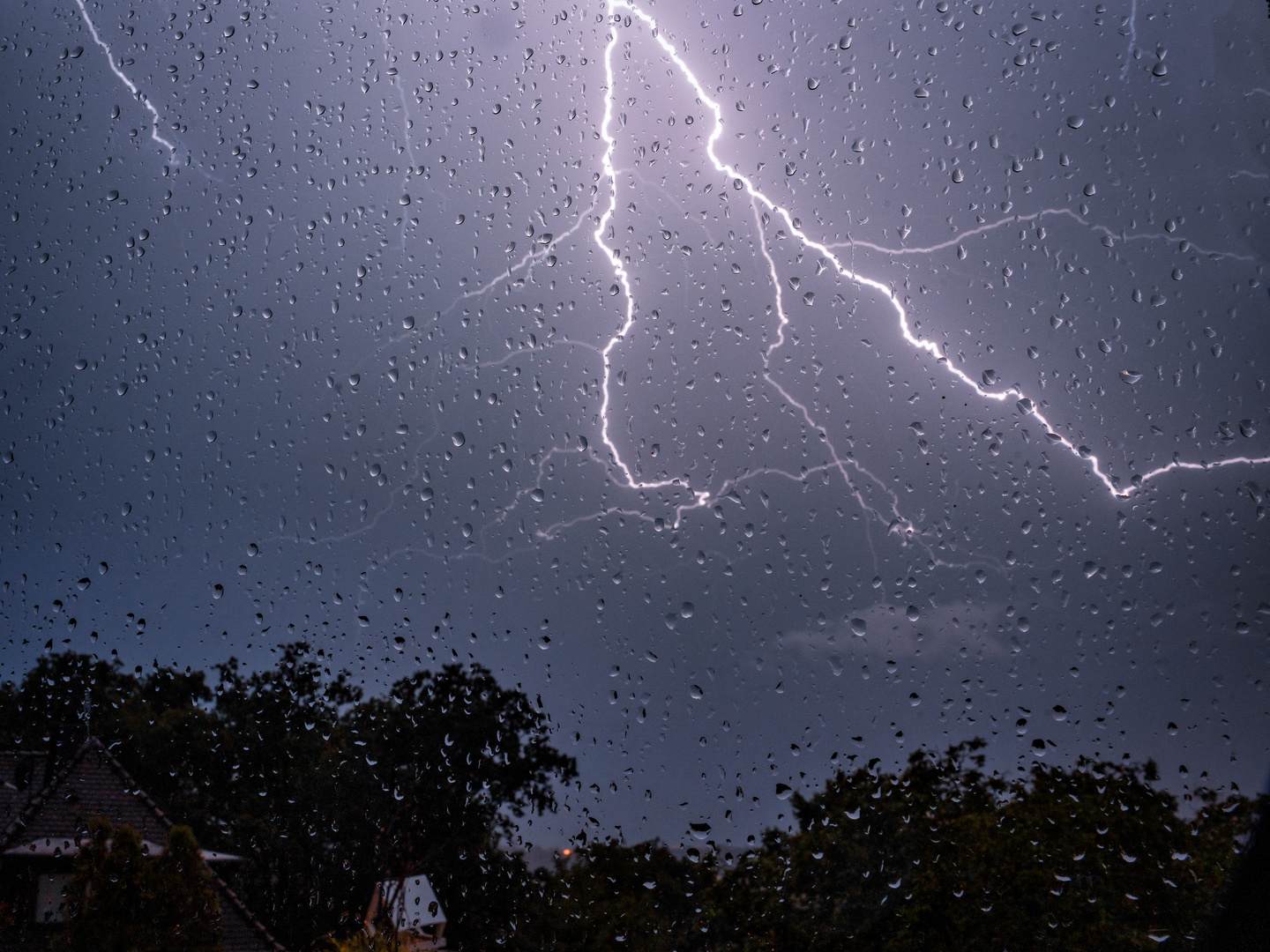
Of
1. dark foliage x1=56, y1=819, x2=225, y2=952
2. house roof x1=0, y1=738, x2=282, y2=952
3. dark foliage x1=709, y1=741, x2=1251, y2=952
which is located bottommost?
dark foliage x1=709, y1=741, x2=1251, y2=952

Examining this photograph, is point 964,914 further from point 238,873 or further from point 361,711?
point 238,873

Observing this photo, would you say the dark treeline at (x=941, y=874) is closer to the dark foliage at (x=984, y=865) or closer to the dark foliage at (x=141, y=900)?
the dark foliage at (x=984, y=865)

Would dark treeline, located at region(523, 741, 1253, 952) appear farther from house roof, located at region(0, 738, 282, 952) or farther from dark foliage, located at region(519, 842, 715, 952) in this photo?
house roof, located at region(0, 738, 282, 952)

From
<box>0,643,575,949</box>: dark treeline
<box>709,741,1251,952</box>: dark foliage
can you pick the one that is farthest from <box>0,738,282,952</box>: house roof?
<box>709,741,1251,952</box>: dark foliage

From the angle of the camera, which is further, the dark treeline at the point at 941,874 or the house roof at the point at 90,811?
the house roof at the point at 90,811

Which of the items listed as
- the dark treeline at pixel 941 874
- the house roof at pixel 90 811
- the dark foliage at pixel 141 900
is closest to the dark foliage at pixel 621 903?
the dark treeline at pixel 941 874
